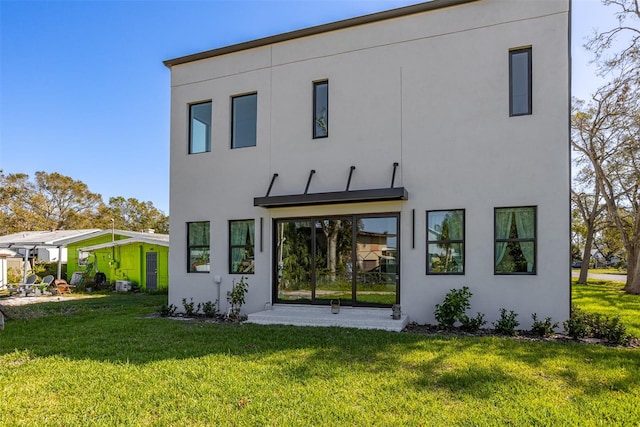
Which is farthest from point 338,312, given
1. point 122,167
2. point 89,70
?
point 122,167

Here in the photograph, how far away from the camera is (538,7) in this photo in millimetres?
8492

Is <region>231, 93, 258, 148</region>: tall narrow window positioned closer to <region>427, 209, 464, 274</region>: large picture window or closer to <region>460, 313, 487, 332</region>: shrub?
<region>427, 209, 464, 274</region>: large picture window

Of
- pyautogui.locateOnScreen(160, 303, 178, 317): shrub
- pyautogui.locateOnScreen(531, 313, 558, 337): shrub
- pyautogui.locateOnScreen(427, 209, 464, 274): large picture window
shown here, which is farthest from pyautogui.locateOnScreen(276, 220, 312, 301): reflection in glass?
pyautogui.locateOnScreen(531, 313, 558, 337): shrub

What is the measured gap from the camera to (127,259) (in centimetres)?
2066

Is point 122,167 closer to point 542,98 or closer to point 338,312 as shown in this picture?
point 338,312

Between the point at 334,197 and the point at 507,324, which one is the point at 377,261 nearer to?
Result: the point at 334,197

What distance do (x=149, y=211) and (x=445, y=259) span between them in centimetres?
4746


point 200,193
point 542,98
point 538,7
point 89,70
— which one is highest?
point 89,70

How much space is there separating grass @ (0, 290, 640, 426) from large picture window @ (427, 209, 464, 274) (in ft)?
5.98

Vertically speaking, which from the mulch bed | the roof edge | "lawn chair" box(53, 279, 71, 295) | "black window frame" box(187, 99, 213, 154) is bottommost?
"lawn chair" box(53, 279, 71, 295)

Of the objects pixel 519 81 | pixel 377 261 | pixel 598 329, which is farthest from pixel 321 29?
pixel 598 329

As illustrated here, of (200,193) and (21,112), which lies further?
(21,112)

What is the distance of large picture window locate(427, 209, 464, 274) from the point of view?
8.86m

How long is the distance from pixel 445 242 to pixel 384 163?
2.22 m
